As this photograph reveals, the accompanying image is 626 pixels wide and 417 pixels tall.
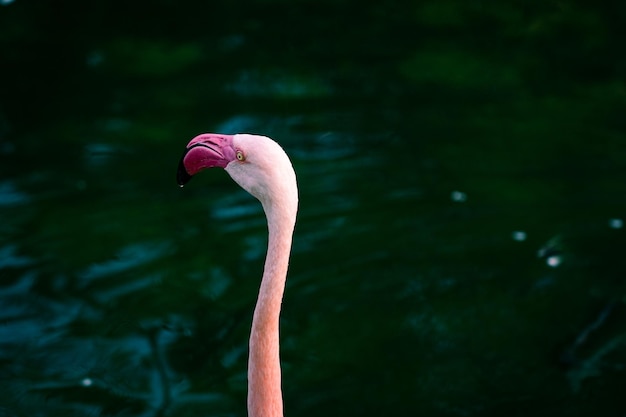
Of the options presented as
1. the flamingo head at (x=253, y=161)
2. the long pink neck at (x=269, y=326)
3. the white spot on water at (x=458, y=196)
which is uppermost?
the white spot on water at (x=458, y=196)

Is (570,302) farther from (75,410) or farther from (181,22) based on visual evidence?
(181,22)

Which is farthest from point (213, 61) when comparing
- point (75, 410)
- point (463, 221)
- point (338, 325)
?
point (75, 410)

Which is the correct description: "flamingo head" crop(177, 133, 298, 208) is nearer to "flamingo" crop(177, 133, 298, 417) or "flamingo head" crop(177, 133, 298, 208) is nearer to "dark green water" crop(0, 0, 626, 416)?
"flamingo" crop(177, 133, 298, 417)

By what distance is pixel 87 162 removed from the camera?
6.38 metres

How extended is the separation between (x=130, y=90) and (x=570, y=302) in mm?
3536

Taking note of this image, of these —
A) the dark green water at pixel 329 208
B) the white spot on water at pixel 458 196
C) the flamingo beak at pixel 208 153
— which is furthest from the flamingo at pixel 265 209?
the white spot on water at pixel 458 196

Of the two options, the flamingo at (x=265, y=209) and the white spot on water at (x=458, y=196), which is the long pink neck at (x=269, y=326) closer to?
the flamingo at (x=265, y=209)

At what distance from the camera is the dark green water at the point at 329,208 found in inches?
183

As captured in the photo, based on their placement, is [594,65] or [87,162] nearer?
[87,162]

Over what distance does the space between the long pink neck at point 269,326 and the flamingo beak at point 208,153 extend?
26 cm

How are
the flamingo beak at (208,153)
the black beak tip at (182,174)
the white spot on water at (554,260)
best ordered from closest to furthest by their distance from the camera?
1. the flamingo beak at (208,153)
2. the black beak tip at (182,174)
3. the white spot on water at (554,260)

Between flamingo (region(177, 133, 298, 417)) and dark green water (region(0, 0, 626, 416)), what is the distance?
3.96 ft

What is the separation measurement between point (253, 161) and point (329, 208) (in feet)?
9.30

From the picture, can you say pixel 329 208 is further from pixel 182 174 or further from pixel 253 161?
pixel 253 161
